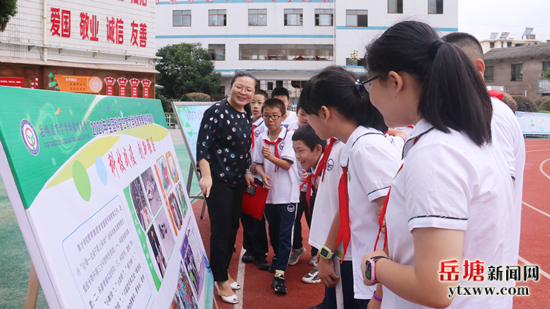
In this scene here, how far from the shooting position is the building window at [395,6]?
27.2m

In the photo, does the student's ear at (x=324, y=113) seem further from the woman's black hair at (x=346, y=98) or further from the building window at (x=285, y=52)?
the building window at (x=285, y=52)

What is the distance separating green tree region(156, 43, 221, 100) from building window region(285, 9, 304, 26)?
6.33 metres

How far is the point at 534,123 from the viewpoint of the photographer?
1827 cm

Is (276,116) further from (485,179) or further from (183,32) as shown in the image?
(183,32)

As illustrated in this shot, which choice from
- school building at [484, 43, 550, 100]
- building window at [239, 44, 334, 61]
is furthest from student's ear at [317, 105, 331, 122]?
school building at [484, 43, 550, 100]

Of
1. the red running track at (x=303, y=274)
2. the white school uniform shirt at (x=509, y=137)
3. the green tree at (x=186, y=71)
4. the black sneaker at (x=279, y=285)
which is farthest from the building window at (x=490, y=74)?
the white school uniform shirt at (x=509, y=137)

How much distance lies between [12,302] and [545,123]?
21452 millimetres

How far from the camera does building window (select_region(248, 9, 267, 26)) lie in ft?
Result: 95.4

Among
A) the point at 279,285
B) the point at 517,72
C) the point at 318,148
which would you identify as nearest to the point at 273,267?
the point at 279,285

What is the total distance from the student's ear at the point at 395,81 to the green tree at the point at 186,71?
27095mm

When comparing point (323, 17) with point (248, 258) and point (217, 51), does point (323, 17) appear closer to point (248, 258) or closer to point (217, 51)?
point (217, 51)

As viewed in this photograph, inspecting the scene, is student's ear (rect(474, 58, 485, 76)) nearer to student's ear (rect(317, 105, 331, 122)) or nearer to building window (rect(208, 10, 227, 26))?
student's ear (rect(317, 105, 331, 122))

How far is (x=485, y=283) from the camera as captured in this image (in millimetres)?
976

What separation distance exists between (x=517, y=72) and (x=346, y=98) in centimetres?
3958
